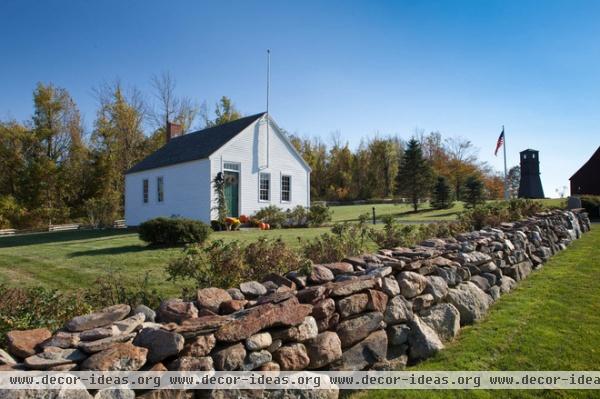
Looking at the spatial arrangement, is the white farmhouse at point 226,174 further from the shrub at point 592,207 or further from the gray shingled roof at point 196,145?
the shrub at point 592,207

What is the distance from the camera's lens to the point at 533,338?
13.6ft

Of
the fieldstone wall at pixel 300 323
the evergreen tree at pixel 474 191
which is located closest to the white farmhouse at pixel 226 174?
the evergreen tree at pixel 474 191

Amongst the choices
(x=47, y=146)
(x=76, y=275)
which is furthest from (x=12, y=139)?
(x=76, y=275)

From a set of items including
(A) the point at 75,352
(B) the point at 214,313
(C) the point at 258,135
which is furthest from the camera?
(C) the point at 258,135

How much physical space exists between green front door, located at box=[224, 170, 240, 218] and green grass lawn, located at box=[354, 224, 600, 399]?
1310cm

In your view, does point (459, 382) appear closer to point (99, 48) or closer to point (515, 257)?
point (515, 257)

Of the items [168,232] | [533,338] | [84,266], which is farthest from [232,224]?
[533,338]

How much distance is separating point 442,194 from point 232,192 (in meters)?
16.7

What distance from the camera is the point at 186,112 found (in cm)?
3669

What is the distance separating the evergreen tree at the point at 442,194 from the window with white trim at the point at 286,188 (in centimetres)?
1301

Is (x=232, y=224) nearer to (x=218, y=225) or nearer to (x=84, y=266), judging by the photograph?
(x=218, y=225)

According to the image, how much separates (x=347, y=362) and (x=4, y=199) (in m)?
31.0

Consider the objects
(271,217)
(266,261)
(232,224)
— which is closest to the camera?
(266,261)

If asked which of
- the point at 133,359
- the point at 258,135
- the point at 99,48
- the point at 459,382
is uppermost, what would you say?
the point at 99,48
